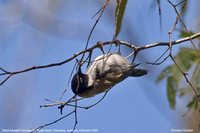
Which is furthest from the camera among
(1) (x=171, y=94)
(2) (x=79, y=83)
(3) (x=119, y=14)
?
(1) (x=171, y=94)

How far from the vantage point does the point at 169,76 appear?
1.70 meters

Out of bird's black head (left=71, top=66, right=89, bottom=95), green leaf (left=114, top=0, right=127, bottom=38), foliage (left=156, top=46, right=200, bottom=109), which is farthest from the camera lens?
foliage (left=156, top=46, right=200, bottom=109)


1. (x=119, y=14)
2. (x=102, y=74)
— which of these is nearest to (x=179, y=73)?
(x=119, y=14)

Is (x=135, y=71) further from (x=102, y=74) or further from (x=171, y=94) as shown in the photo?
(x=171, y=94)

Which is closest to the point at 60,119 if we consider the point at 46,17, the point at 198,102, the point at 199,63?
the point at 198,102

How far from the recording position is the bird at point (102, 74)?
1015mm

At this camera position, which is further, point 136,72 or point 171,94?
point 171,94

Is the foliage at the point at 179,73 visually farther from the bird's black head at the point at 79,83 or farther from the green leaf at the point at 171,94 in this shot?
the bird's black head at the point at 79,83

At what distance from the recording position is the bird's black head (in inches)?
39.6

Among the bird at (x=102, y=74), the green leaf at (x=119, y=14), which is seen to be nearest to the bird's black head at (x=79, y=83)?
the bird at (x=102, y=74)

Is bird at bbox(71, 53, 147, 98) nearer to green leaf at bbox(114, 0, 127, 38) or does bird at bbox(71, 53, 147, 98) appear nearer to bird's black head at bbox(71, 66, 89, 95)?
bird's black head at bbox(71, 66, 89, 95)

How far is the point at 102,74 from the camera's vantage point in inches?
41.0

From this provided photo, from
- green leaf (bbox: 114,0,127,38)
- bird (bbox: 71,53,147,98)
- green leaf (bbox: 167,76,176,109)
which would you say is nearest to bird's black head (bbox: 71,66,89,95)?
bird (bbox: 71,53,147,98)

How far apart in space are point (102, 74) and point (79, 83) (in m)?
0.06
